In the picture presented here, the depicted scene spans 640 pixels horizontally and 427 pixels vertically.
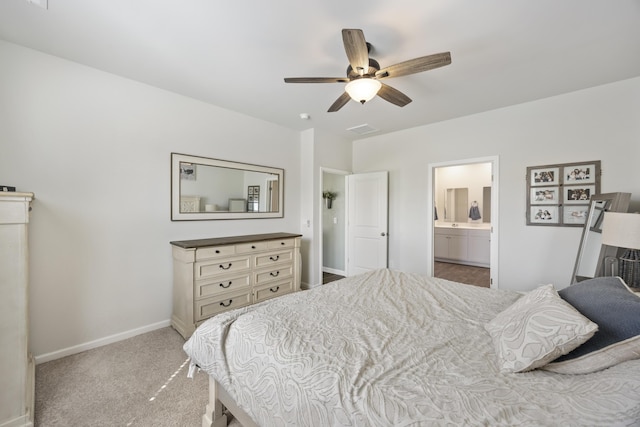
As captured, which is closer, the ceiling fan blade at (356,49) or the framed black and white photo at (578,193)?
the ceiling fan blade at (356,49)

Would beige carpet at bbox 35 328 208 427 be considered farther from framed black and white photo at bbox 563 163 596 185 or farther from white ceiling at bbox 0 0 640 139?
framed black and white photo at bbox 563 163 596 185

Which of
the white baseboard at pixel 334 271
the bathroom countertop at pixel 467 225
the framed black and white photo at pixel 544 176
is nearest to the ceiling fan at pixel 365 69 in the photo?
the framed black and white photo at pixel 544 176

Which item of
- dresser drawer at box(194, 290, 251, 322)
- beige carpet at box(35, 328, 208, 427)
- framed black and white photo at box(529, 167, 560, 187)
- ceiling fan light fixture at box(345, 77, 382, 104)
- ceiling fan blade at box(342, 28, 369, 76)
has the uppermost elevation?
ceiling fan blade at box(342, 28, 369, 76)

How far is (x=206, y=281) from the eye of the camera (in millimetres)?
2826

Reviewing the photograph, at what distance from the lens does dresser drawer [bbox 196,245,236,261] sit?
9.07ft

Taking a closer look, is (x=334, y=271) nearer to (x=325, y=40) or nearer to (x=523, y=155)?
(x=523, y=155)

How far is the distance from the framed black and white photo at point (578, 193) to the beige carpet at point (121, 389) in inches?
163

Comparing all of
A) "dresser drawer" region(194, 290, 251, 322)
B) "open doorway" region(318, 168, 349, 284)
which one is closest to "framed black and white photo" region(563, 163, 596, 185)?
"open doorway" region(318, 168, 349, 284)

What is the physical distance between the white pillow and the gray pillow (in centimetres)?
5

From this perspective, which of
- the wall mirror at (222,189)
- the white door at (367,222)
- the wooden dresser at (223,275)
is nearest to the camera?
the wooden dresser at (223,275)

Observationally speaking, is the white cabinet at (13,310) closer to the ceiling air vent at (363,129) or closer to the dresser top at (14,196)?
the dresser top at (14,196)

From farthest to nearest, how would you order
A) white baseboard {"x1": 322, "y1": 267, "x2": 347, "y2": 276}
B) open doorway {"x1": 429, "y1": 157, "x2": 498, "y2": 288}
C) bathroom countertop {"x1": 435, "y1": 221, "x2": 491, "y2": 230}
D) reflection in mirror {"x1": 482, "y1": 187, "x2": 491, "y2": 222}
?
1. reflection in mirror {"x1": 482, "y1": 187, "x2": 491, "y2": 222}
2. bathroom countertop {"x1": 435, "y1": 221, "x2": 491, "y2": 230}
3. open doorway {"x1": 429, "y1": 157, "x2": 498, "y2": 288}
4. white baseboard {"x1": 322, "y1": 267, "x2": 347, "y2": 276}

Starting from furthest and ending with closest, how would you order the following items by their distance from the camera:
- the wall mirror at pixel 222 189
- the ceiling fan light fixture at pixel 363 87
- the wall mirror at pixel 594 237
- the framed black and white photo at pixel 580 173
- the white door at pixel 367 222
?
the white door at pixel 367 222, the wall mirror at pixel 222 189, the framed black and white photo at pixel 580 173, the wall mirror at pixel 594 237, the ceiling fan light fixture at pixel 363 87

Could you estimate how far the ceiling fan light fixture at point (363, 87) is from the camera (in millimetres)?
2006
